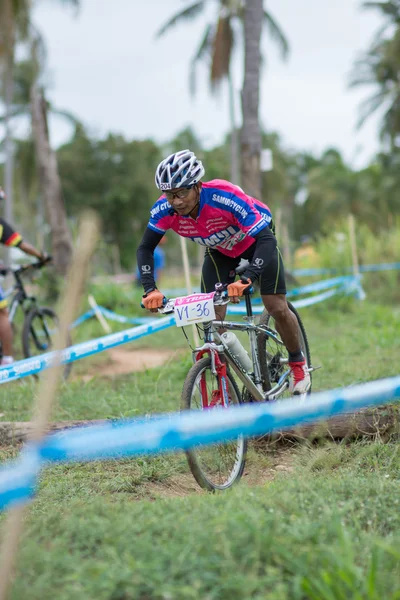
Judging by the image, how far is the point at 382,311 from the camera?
35.1 ft

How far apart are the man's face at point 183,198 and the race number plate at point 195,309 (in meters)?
0.60

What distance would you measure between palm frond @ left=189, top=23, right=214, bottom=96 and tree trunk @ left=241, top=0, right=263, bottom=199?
16.8m

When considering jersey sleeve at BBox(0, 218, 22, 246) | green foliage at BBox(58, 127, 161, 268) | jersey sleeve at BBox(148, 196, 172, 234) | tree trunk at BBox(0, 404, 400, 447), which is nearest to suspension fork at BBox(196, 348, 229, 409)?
tree trunk at BBox(0, 404, 400, 447)

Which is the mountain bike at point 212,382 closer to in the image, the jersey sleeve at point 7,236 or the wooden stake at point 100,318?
the jersey sleeve at point 7,236

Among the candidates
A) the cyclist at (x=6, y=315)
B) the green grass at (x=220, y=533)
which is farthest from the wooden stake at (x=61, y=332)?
the cyclist at (x=6, y=315)

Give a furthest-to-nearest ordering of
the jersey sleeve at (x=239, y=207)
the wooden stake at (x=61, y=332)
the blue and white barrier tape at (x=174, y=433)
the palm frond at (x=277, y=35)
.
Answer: the palm frond at (x=277, y=35) → the jersey sleeve at (x=239, y=207) → the blue and white barrier tape at (x=174, y=433) → the wooden stake at (x=61, y=332)

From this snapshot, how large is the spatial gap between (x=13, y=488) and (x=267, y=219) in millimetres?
2720

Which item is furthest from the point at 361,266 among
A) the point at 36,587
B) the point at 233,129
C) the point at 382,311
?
the point at 233,129

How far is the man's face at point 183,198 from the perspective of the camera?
3.81 m

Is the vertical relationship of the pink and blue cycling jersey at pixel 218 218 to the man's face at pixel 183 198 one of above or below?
below

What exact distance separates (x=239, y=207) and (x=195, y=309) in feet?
2.55

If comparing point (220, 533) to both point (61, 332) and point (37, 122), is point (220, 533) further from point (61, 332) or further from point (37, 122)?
point (37, 122)

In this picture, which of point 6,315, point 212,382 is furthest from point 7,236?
point 212,382

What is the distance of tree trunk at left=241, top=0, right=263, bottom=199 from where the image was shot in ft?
41.1
